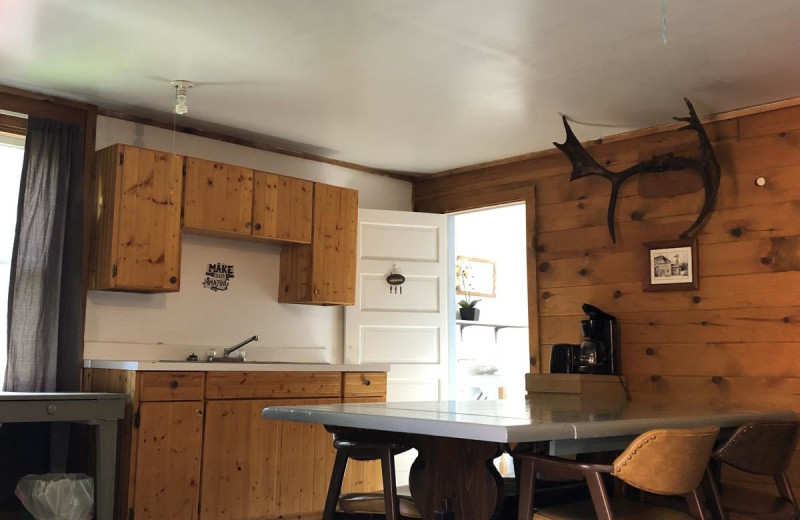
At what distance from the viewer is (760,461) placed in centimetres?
288

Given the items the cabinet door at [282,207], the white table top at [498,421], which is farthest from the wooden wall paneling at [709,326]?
the cabinet door at [282,207]

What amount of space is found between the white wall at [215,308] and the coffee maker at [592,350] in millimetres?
1639

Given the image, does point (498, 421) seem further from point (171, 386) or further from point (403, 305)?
point (403, 305)

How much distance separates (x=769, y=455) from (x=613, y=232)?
2278mm

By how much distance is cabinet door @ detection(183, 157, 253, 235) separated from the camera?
15.2 feet

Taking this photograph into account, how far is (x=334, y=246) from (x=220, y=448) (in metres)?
1.59

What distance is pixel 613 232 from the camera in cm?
500

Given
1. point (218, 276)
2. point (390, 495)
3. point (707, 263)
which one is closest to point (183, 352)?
point (218, 276)

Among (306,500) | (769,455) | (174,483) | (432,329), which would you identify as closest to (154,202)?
(174,483)

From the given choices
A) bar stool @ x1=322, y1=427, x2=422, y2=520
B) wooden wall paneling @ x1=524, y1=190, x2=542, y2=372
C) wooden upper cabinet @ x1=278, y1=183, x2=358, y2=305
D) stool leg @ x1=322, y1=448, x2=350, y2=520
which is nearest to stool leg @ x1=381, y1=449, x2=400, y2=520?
bar stool @ x1=322, y1=427, x2=422, y2=520

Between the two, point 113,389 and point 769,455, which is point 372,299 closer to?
point 113,389

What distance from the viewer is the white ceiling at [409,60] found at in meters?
3.27

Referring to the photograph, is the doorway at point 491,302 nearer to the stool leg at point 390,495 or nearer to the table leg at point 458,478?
the table leg at point 458,478

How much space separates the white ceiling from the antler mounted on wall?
0.13 metres
